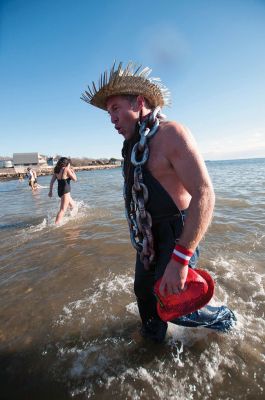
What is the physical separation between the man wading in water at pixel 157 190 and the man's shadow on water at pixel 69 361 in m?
0.24

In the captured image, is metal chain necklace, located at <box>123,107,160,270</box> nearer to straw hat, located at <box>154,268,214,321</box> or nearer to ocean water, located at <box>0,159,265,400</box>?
straw hat, located at <box>154,268,214,321</box>

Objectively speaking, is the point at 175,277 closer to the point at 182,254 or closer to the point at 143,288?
the point at 182,254

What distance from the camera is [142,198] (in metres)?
2.10

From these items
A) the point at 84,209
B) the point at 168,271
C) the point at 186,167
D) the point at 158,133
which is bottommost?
the point at 84,209

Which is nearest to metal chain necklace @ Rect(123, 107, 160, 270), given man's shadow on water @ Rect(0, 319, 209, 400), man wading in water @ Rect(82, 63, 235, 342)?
man wading in water @ Rect(82, 63, 235, 342)

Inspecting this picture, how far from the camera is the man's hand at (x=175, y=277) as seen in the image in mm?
1783

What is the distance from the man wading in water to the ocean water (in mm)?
287

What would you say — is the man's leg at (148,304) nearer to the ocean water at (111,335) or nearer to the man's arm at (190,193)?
the ocean water at (111,335)

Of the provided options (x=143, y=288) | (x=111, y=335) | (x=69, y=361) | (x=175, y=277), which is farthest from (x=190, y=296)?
(x=69, y=361)

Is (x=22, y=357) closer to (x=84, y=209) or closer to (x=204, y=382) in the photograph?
(x=204, y=382)

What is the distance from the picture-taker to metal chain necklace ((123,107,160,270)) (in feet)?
6.62

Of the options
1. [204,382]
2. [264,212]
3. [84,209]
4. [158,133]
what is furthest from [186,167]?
[84,209]

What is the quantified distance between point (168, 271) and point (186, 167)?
74 centimetres

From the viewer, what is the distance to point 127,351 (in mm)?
2588
